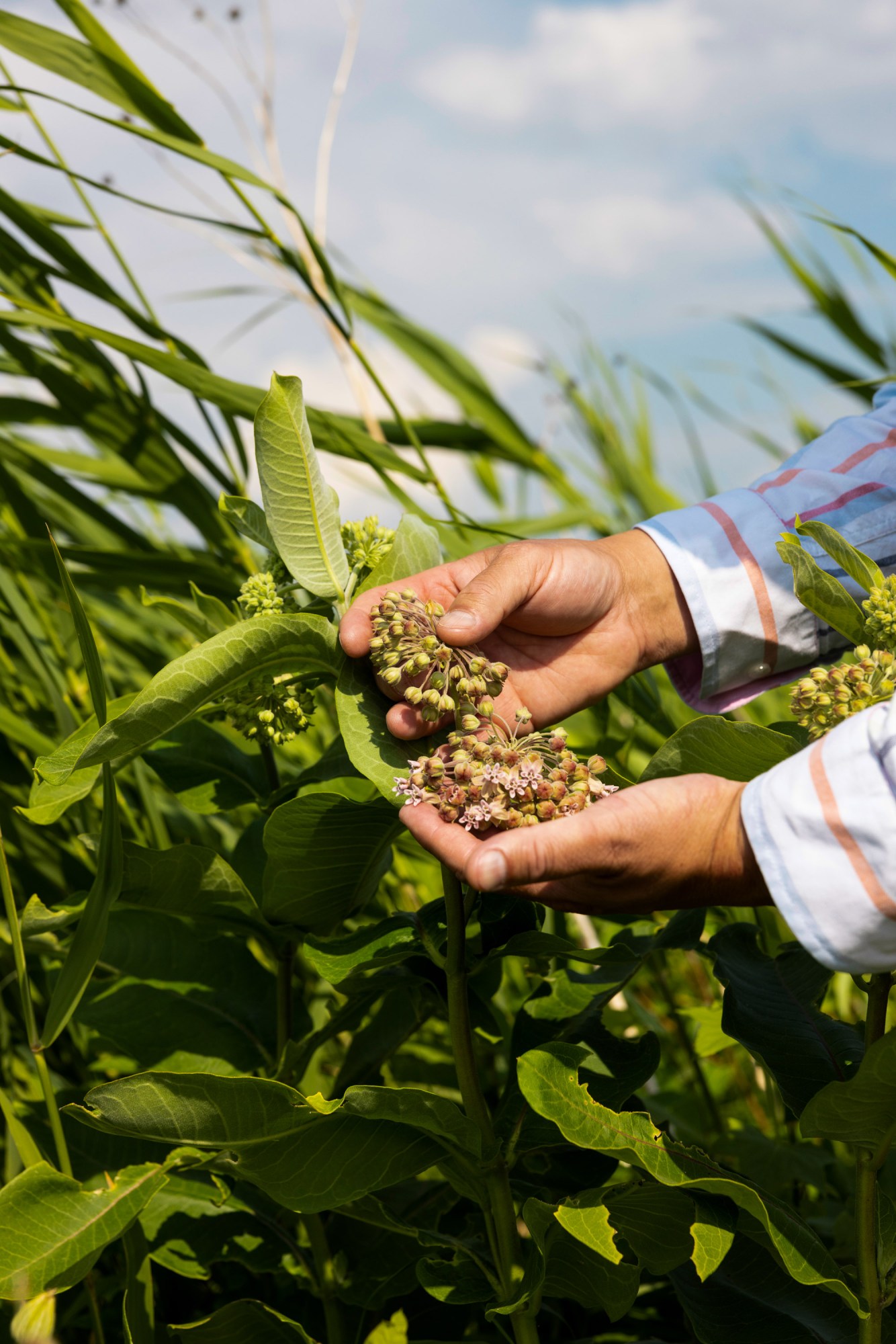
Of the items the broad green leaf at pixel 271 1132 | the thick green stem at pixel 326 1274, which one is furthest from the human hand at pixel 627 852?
the thick green stem at pixel 326 1274

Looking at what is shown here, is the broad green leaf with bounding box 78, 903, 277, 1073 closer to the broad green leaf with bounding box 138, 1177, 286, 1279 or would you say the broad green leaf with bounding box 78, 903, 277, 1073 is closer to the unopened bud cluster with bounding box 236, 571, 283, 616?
the broad green leaf with bounding box 138, 1177, 286, 1279

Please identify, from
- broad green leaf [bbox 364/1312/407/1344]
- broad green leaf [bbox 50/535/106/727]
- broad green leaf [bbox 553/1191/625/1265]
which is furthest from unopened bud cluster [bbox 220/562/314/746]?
broad green leaf [bbox 364/1312/407/1344]

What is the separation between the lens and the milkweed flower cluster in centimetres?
89

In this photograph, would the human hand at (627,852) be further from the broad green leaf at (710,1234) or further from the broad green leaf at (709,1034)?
the broad green leaf at (709,1034)

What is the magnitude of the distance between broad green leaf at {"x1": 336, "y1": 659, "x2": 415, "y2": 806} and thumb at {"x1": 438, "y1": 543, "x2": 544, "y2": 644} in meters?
0.10

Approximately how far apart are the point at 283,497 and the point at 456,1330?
935 millimetres

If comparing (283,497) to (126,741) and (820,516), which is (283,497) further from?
(820,516)

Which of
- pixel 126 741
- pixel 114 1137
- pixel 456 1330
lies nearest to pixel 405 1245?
pixel 456 1330

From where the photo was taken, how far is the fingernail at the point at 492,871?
0.79 meters

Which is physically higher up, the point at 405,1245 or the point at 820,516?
the point at 820,516

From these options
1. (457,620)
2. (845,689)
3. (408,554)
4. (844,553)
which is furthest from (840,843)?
(408,554)

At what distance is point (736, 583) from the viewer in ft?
4.24

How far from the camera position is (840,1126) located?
A: 2.72ft

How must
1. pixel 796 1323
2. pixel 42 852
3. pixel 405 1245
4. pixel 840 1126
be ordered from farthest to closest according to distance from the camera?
pixel 42 852
pixel 405 1245
pixel 796 1323
pixel 840 1126
